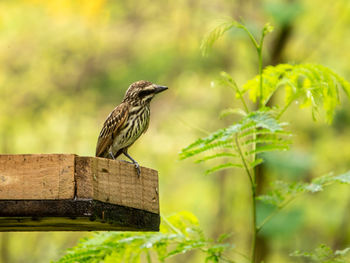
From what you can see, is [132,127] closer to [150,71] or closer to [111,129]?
[111,129]

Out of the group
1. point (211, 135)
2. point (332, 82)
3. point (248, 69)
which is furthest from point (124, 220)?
point (248, 69)

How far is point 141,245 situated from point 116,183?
66cm

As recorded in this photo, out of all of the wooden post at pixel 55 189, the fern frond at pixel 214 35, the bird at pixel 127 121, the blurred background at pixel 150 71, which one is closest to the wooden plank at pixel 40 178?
the wooden post at pixel 55 189

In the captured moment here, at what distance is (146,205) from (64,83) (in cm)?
991

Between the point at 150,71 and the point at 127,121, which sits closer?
the point at 127,121

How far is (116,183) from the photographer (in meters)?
4.06

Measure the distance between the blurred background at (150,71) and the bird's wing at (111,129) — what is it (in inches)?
267

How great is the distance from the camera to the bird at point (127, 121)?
5.83 meters

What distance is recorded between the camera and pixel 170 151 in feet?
44.7

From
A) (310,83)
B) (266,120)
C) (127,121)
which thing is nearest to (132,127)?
(127,121)

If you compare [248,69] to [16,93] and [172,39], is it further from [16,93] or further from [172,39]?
[16,93]

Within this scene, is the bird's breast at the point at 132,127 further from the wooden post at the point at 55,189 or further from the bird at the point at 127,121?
the wooden post at the point at 55,189

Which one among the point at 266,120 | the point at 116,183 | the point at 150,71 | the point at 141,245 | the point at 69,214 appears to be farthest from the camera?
the point at 150,71

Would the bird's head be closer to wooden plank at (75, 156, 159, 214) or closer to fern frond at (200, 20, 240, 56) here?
fern frond at (200, 20, 240, 56)
